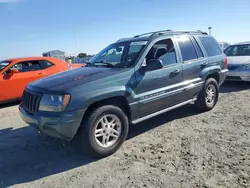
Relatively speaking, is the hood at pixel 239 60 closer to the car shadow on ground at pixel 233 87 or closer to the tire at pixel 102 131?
the car shadow on ground at pixel 233 87

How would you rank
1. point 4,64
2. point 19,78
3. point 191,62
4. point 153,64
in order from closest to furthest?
1. point 153,64
2. point 191,62
3. point 19,78
4. point 4,64

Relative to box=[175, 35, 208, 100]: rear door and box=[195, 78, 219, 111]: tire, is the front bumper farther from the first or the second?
box=[195, 78, 219, 111]: tire

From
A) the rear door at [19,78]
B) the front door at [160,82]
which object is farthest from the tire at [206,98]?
the rear door at [19,78]

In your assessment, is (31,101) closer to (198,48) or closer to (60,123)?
(60,123)

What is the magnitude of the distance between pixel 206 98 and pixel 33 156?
4080 mm

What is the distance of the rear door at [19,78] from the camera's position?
7.48 metres

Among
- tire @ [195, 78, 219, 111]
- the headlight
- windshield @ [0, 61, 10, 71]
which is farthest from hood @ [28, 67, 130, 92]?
windshield @ [0, 61, 10, 71]

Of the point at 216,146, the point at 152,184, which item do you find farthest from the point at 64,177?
the point at 216,146

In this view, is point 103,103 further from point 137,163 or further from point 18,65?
point 18,65

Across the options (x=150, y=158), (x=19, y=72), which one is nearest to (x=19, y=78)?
(x=19, y=72)

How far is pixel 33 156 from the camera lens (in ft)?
13.0

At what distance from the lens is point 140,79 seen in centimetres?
415

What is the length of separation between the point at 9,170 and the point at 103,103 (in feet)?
5.60

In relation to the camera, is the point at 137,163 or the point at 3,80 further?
the point at 3,80
